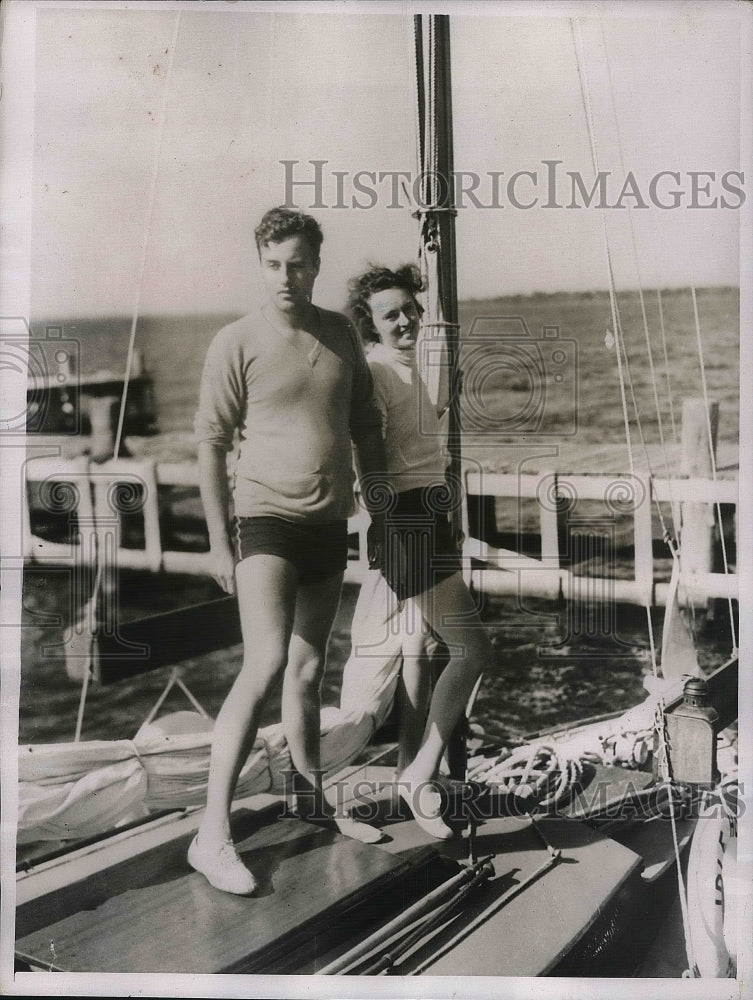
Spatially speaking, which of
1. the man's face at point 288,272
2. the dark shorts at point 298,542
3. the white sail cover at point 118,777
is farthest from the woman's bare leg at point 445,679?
the man's face at point 288,272

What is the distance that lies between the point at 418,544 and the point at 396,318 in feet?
1.59

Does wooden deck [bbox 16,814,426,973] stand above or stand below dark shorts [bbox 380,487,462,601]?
below

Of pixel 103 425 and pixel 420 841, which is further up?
pixel 103 425

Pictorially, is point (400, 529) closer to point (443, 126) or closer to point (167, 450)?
point (167, 450)

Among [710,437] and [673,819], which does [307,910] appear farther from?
[710,437]

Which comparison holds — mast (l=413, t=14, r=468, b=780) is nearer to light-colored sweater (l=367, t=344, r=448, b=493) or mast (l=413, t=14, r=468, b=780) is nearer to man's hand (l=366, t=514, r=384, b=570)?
light-colored sweater (l=367, t=344, r=448, b=493)

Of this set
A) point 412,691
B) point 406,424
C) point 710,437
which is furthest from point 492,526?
point 710,437

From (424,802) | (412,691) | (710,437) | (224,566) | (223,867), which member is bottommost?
(223,867)

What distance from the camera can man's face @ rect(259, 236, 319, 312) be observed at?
71.6 inches

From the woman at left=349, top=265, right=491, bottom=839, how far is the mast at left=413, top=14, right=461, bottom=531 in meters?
0.04

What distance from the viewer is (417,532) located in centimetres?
188

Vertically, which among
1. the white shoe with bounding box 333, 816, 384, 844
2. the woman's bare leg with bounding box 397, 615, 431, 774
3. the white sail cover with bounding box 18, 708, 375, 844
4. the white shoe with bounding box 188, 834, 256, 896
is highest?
the woman's bare leg with bounding box 397, 615, 431, 774

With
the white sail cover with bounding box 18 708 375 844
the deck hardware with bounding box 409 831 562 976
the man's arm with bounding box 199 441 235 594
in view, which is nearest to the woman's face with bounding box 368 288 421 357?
the man's arm with bounding box 199 441 235 594

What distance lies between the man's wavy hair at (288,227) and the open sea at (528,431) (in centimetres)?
33
